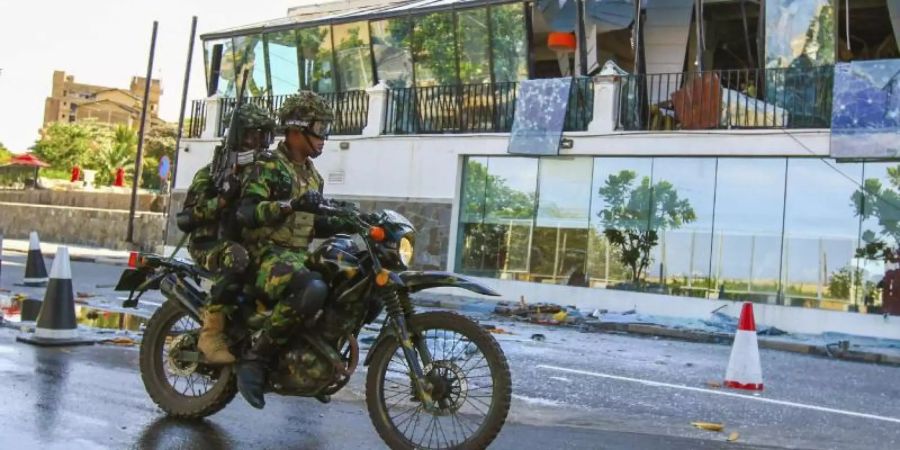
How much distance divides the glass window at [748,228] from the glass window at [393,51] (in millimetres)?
7890

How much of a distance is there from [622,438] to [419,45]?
15954mm

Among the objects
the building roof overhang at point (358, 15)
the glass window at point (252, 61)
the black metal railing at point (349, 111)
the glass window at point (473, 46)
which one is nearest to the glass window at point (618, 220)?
the glass window at point (473, 46)

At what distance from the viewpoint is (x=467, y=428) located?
401cm

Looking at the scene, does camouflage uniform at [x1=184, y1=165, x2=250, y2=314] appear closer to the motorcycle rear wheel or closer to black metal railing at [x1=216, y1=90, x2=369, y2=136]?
the motorcycle rear wheel

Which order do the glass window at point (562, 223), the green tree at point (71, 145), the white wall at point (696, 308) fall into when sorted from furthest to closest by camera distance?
the green tree at point (71, 145), the glass window at point (562, 223), the white wall at point (696, 308)

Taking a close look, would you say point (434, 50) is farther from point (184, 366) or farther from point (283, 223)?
point (283, 223)

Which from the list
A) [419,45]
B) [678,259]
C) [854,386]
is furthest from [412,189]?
A: [854,386]

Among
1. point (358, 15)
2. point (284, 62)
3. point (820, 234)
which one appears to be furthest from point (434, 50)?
point (820, 234)

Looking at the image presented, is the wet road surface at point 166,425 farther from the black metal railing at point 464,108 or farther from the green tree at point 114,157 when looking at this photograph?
the green tree at point 114,157

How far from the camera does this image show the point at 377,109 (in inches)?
805

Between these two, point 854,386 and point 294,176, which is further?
point 854,386

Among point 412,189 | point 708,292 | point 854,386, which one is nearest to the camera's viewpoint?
point 854,386

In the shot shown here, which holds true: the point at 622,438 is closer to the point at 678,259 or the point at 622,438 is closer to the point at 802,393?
the point at 802,393

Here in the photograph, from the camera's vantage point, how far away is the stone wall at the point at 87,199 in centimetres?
3781
